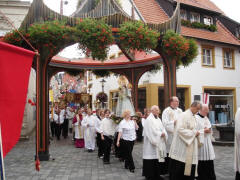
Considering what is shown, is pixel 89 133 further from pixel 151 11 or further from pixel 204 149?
pixel 151 11

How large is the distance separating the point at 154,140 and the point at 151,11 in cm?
1503

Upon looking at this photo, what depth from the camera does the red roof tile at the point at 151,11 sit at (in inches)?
719

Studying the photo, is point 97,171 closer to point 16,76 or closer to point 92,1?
point 16,76

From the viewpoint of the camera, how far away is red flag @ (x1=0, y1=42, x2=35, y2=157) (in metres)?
2.67

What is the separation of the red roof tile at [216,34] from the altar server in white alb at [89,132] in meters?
10.1

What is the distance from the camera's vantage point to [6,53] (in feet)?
8.89

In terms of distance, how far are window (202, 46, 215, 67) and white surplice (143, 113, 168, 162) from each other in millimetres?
14438

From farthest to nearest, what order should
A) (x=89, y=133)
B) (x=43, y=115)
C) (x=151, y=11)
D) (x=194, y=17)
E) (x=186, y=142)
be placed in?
(x=194, y=17)
(x=151, y=11)
(x=89, y=133)
(x=43, y=115)
(x=186, y=142)

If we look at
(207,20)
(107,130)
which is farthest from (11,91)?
(207,20)

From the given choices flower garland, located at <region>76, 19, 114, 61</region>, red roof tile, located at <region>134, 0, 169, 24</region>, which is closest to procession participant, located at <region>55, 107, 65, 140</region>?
flower garland, located at <region>76, 19, 114, 61</region>

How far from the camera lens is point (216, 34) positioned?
2034 centimetres

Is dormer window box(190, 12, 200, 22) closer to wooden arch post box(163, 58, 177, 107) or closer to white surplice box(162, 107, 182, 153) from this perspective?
wooden arch post box(163, 58, 177, 107)

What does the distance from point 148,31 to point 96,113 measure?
4.76 metres

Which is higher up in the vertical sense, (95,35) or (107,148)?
(95,35)
